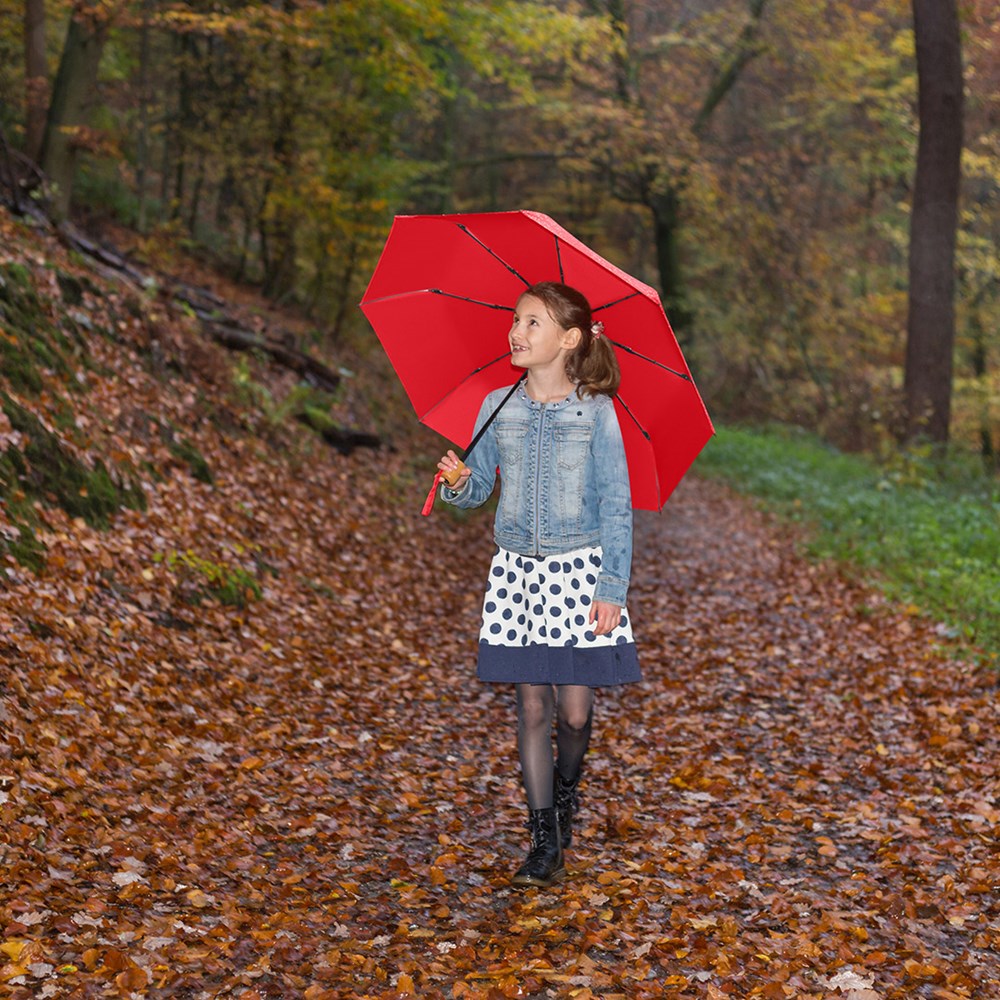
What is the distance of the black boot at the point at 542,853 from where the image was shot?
14.1 ft

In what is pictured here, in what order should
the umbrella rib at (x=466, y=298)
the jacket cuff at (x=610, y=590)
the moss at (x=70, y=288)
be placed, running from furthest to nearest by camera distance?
the moss at (x=70, y=288)
the umbrella rib at (x=466, y=298)
the jacket cuff at (x=610, y=590)

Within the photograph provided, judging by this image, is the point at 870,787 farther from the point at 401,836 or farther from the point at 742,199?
the point at 742,199

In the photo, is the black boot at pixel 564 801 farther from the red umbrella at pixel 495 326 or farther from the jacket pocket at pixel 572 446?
the jacket pocket at pixel 572 446

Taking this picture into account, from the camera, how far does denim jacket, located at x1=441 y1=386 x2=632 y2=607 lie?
4.09 meters

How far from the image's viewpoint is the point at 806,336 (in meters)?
25.4

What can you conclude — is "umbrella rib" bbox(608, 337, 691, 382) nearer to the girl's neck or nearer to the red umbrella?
the red umbrella

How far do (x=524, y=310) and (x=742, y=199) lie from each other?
22.0 metres

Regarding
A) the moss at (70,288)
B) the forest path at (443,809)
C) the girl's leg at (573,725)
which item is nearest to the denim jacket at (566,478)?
the girl's leg at (573,725)

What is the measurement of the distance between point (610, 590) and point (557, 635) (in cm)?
28

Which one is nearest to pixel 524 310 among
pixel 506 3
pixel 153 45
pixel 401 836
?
pixel 401 836

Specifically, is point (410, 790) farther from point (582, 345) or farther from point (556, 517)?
point (582, 345)

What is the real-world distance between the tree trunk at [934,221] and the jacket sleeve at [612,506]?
12847mm

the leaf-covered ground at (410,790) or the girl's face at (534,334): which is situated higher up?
the girl's face at (534,334)

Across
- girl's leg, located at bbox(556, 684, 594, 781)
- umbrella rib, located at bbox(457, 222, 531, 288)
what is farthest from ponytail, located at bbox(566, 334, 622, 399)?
girl's leg, located at bbox(556, 684, 594, 781)
